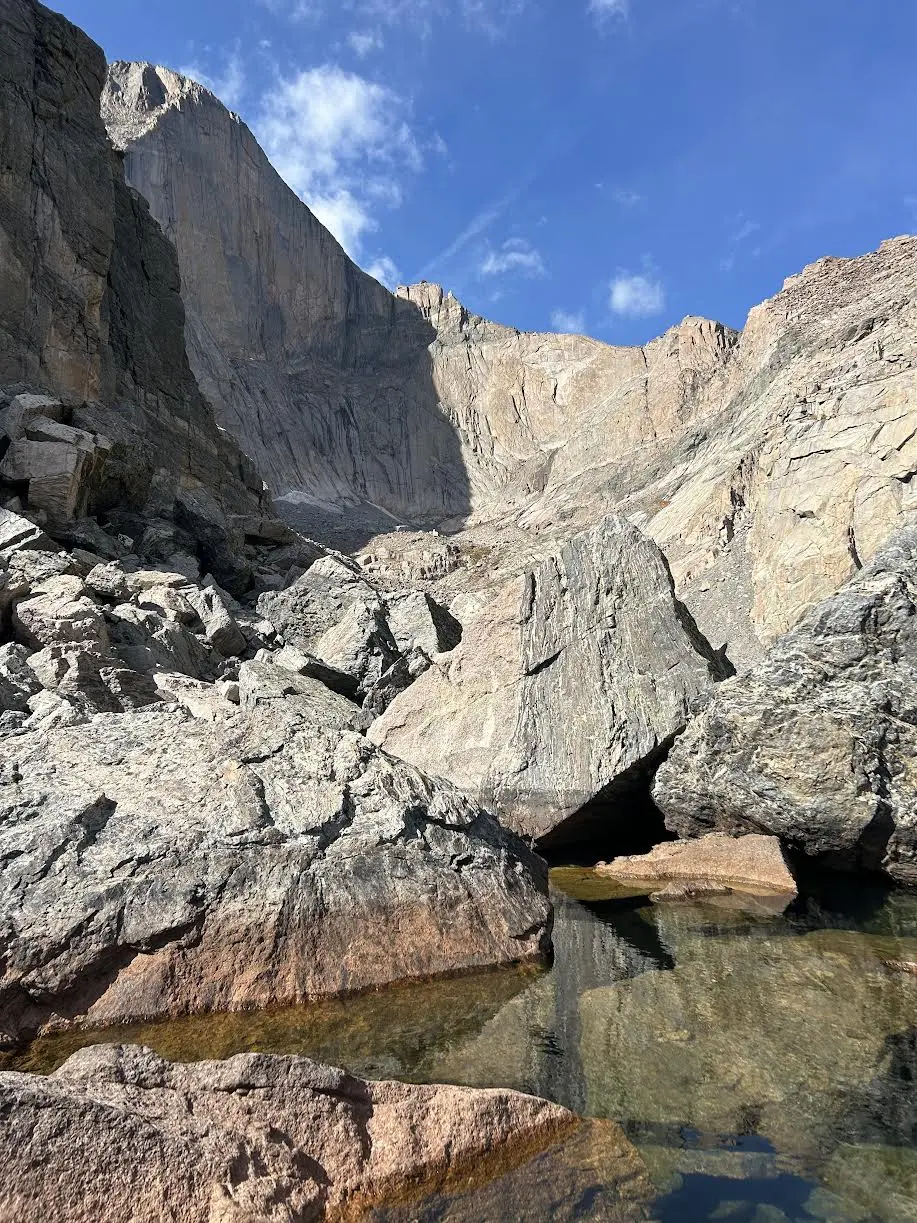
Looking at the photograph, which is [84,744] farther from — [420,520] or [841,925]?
[420,520]

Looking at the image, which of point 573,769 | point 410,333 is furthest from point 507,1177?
point 410,333

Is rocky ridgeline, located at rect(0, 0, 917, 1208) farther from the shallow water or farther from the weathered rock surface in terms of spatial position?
the shallow water

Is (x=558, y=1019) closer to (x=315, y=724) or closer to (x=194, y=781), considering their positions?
(x=194, y=781)

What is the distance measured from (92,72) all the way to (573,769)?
39.5m

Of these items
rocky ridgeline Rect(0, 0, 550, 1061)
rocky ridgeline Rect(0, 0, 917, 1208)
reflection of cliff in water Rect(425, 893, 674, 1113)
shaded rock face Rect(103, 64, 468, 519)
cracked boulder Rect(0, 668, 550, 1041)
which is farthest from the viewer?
shaded rock face Rect(103, 64, 468, 519)

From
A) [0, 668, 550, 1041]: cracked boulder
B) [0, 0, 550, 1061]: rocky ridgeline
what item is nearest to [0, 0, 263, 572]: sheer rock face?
[0, 0, 550, 1061]: rocky ridgeline

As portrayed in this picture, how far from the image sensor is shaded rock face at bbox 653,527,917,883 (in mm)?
8195

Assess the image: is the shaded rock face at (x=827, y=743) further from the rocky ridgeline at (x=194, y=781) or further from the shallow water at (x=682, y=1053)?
the rocky ridgeline at (x=194, y=781)

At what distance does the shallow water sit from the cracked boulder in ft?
0.89

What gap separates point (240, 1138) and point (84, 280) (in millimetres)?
35333

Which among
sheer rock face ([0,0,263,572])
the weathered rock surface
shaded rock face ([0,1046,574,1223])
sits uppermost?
sheer rock face ([0,0,263,572])

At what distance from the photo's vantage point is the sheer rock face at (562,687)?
9.58m

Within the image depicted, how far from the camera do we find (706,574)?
22.3 m

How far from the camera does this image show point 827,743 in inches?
331
